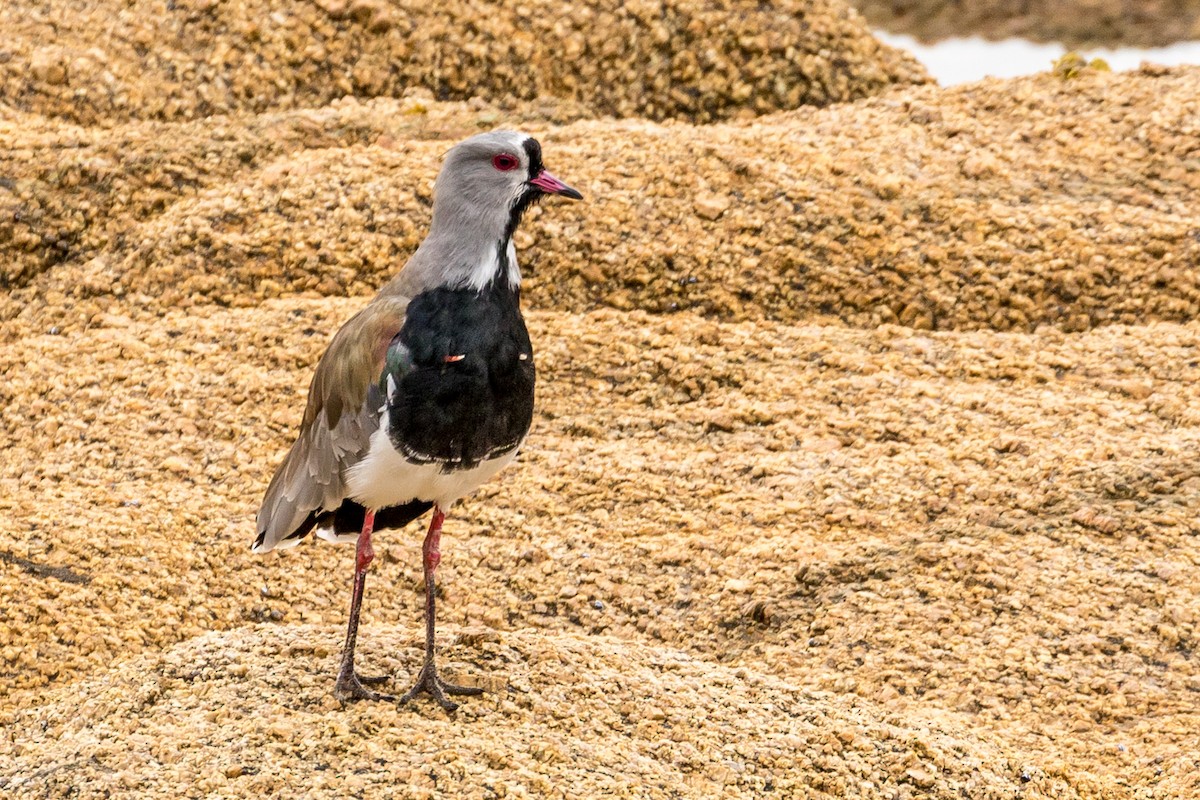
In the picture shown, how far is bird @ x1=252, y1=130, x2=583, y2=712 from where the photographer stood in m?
4.37

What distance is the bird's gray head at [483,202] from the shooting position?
15.0 ft

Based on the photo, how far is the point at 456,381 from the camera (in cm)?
436

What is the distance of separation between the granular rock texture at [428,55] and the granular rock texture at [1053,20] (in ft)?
16.8

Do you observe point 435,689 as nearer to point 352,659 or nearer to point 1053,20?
point 352,659

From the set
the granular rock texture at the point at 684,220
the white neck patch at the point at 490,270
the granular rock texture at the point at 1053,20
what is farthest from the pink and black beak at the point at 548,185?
the granular rock texture at the point at 1053,20

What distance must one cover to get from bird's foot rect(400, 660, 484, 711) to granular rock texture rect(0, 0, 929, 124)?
13.6 feet

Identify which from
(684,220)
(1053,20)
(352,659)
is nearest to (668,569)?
(352,659)

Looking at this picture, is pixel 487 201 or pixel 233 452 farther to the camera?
pixel 233 452

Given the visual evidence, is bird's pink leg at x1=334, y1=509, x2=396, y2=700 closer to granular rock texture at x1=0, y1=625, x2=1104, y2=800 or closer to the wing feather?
granular rock texture at x1=0, y1=625, x2=1104, y2=800

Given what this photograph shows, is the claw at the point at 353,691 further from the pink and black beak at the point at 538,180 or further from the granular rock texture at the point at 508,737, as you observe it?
the pink and black beak at the point at 538,180

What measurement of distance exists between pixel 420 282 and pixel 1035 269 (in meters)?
3.43

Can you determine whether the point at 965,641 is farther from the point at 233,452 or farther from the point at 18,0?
the point at 18,0

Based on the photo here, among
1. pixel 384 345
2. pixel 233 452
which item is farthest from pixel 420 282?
pixel 233 452

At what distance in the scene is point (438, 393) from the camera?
4352 mm
